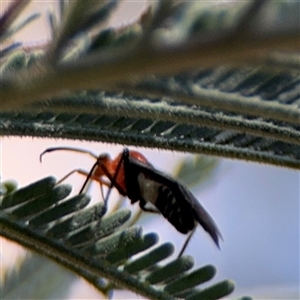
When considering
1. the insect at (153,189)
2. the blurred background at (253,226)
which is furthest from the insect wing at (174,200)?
the blurred background at (253,226)

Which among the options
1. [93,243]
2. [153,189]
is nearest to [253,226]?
[153,189]

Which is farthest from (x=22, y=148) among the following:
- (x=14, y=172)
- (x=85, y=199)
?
(x=85, y=199)

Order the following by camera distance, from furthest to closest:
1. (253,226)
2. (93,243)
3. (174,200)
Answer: (253,226), (174,200), (93,243)

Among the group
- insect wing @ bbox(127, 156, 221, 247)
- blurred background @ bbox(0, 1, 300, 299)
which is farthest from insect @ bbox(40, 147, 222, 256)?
blurred background @ bbox(0, 1, 300, 299)

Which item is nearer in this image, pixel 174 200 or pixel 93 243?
pixel 93 243

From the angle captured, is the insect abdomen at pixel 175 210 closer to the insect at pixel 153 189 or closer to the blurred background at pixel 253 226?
the insect at pixel 153 189

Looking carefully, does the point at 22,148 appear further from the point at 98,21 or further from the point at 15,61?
the point at 98,21

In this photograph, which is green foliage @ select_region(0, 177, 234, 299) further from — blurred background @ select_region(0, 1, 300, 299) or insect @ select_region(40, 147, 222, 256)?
blurred background @ select_region(0, 1, 300, 299)

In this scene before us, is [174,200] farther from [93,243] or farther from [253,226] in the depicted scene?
[253,226]
